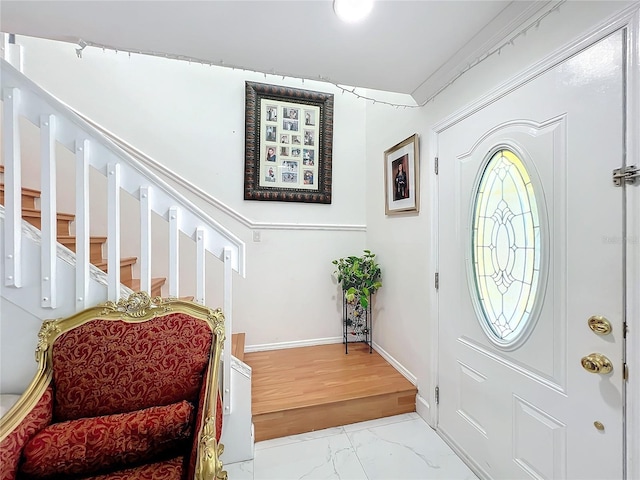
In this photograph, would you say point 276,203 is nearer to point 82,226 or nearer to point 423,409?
point 82,226

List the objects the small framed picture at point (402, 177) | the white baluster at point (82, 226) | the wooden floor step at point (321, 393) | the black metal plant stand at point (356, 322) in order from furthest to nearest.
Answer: the black metal plant stand at point (356, 322), the small framed picture at point (402, 177), the wooden floor step at point (321, 393), the white baluster at point (82, 226)

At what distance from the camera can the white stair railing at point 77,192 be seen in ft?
4.31

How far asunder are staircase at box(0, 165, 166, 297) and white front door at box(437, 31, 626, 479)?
2086mm

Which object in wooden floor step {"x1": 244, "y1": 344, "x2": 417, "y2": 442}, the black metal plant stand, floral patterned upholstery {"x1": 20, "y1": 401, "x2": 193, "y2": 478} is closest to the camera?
floral patterned upholstery {"x1": 20, "y1": 401, "x2": 193, "y2": 478}

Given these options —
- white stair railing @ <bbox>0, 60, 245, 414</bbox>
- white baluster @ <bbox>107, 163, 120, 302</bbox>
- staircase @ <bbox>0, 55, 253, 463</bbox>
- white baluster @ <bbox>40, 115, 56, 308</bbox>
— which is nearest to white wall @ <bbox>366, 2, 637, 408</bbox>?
staircase @ <bbox>0, 55, 253, 463</bbox>

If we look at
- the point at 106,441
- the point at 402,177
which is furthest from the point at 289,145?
the point at 106,441

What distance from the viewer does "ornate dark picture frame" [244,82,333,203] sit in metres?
2.71

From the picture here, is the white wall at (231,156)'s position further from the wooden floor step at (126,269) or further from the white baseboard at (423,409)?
the white baseboard at (423,409)

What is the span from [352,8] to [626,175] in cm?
121

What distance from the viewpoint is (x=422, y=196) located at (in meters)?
2.01

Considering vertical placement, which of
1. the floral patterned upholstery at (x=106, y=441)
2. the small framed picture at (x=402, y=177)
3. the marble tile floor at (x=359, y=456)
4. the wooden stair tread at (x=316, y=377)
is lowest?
the marble tile floor at (x=359, y=456)

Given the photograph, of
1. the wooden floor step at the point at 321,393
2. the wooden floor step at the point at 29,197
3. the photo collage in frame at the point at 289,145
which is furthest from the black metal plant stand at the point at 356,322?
the wooden floor step at the point at 29,197

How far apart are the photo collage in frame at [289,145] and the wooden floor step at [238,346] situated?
1467mm

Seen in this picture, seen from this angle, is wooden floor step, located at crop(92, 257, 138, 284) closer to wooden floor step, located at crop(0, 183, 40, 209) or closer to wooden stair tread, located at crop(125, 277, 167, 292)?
wooden stair tread, located at crop(125, 277, 167, 292)
